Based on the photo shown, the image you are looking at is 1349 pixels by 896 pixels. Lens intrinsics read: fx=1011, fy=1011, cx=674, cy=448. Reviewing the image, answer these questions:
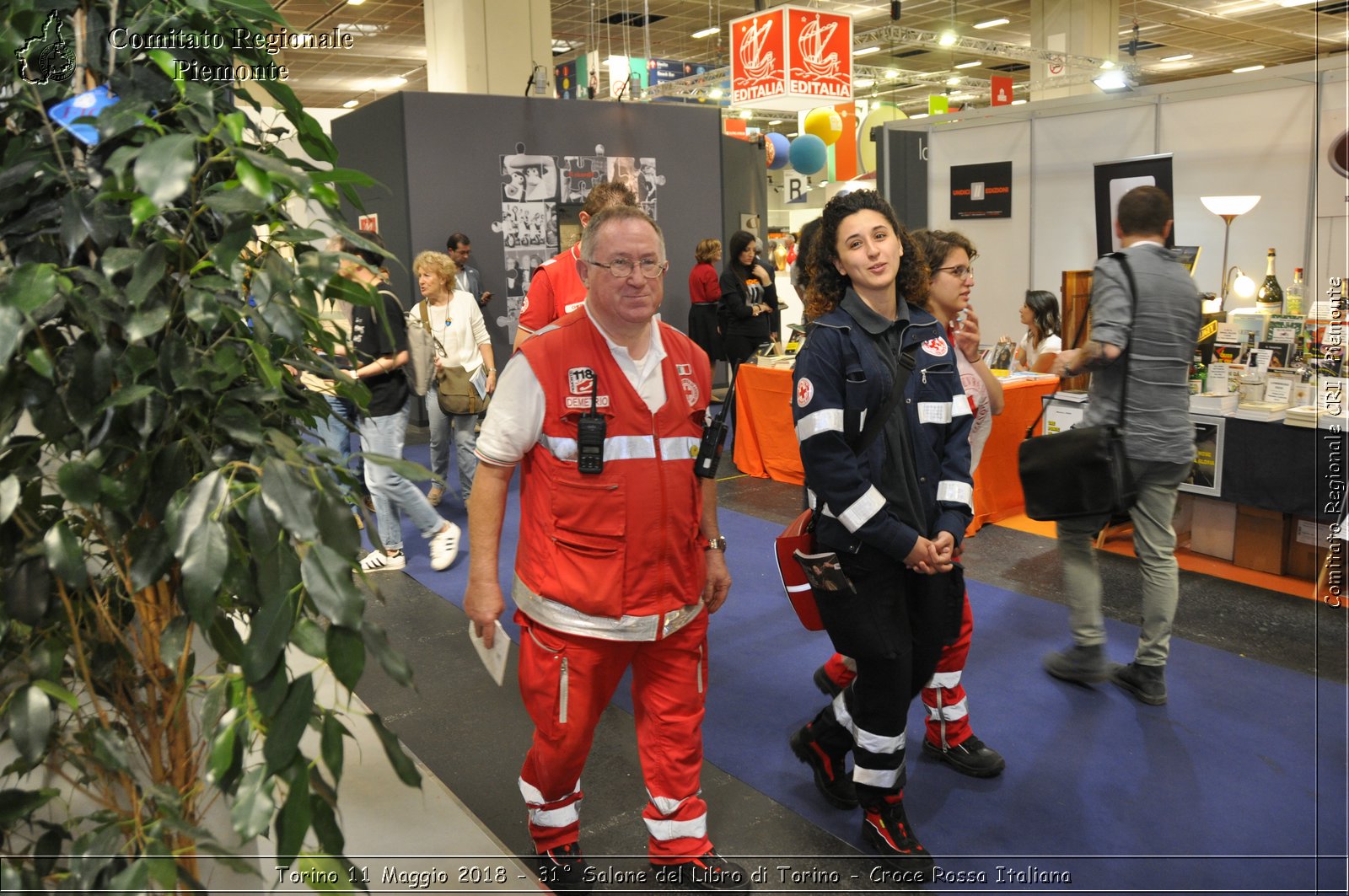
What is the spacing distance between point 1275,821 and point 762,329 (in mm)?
5472

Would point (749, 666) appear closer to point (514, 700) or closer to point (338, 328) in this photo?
point (514, 700)

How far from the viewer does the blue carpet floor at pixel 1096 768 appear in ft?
7.97

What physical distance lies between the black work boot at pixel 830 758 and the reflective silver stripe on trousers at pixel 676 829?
22.2 inches

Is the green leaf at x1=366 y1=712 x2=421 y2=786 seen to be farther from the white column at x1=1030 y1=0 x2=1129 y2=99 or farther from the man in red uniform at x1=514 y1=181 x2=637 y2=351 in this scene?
the white column at x1=1030 y1=0 x2=1129 y2=99

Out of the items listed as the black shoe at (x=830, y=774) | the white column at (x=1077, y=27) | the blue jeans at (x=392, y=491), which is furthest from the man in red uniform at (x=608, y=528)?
the white column at (x=1077, y=27)

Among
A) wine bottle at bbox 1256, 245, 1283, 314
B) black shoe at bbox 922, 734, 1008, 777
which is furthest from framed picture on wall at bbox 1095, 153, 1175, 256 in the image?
black shoe at bbox 922, 734, 1008, 777

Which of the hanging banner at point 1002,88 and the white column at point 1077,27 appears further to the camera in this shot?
the hanging banner at point 1002,88

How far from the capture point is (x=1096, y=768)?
293 cm

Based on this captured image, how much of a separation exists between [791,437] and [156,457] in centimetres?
570

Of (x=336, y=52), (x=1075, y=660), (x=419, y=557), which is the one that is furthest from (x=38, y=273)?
(x=336, y=52)

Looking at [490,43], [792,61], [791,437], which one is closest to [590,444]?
[791,437]

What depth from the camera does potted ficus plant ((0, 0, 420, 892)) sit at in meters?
0.92

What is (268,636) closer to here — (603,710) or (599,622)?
(599,622)

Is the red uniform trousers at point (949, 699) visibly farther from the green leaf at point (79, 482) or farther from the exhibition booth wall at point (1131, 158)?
the exhibition booth wall at point (1131, 158)
